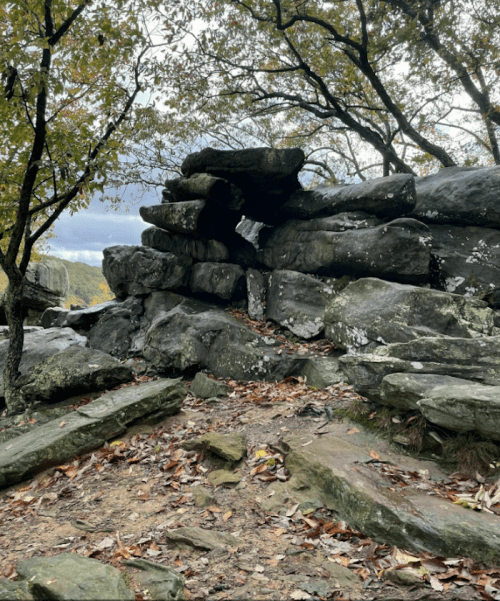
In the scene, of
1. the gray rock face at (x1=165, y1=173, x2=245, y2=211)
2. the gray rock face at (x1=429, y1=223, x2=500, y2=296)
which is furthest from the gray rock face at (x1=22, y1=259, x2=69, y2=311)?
the gray rock face at (x1=429, y1=223, x2=500, y2=296)

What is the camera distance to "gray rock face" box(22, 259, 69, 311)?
24516 mm

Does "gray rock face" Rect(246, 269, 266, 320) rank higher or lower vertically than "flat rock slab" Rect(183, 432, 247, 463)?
higher

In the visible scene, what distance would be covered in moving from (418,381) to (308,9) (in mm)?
16012

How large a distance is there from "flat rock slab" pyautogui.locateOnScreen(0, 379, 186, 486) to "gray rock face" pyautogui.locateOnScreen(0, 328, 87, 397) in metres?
4.73

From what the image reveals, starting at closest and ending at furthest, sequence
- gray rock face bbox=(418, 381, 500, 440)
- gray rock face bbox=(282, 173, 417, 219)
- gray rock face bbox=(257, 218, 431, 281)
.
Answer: gray rock face bbox=(418, 381, 500, 440), gray rock face bbox=(257, 218, 431, 281), gray rock face bbox=(282, 173, 417, 219)

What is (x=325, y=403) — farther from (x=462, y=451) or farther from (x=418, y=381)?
(x=462, y=451)

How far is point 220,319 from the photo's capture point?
12.6 meters

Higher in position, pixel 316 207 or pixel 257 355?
pixel 316 207

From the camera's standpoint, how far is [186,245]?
602 inches

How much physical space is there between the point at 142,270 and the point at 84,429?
26.9ft

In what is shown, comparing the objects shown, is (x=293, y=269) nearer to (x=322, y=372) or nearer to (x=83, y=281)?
(x=322, y=372)

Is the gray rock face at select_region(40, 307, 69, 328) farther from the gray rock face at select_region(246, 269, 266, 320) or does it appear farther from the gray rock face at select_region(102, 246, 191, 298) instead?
the gray rock face at select_region(246, 269, 266, 320)

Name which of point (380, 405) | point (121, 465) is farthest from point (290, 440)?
point (121, 465)

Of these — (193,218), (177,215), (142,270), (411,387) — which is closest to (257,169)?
(193,218)
